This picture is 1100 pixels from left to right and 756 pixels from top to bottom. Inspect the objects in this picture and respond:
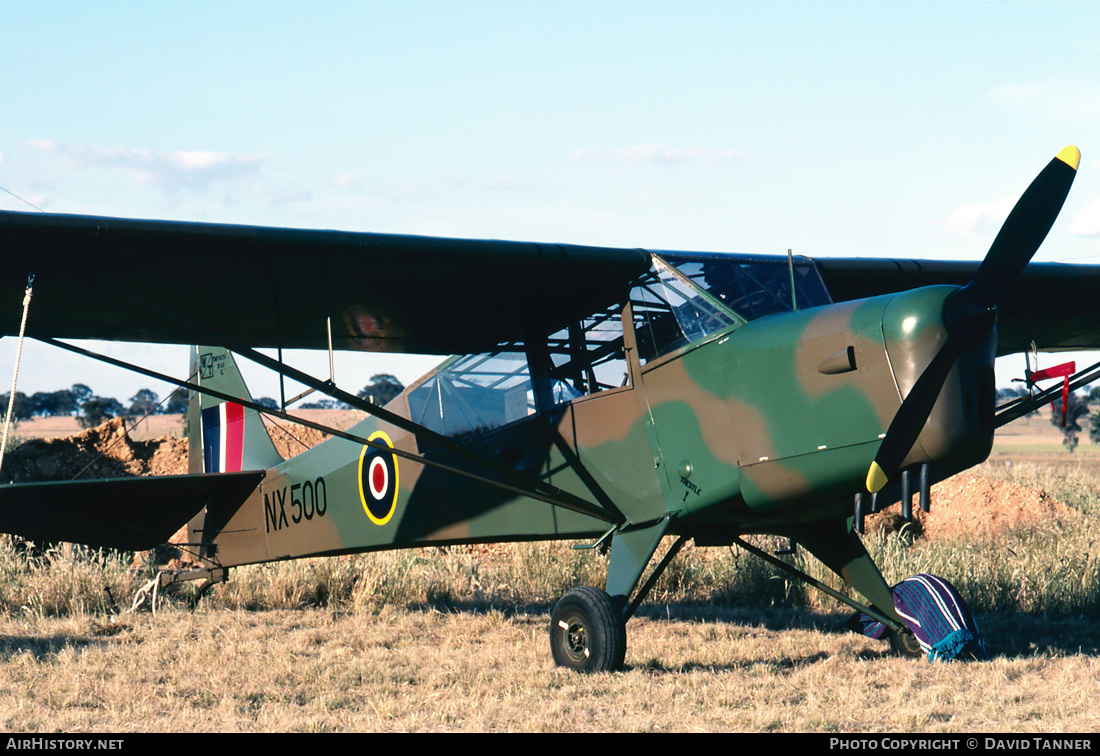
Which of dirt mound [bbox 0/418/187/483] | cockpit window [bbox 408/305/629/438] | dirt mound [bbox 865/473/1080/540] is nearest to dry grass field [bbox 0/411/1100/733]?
dirt mound [bbox 865/473/1080/540]

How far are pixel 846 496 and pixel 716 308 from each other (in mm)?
1308

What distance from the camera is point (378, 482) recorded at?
311 inches

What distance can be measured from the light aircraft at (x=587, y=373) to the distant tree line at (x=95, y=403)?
29.7 metres

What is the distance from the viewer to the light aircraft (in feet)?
16.6

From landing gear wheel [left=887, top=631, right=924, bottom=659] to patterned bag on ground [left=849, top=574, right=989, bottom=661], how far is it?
0.10 meters

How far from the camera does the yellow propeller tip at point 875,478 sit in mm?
4949

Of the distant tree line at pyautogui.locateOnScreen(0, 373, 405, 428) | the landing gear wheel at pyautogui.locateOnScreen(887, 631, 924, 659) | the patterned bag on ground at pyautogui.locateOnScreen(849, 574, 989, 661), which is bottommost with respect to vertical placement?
the landing gear wheel at pyautogui.locateOnScreen(887, 631, 924, 659)

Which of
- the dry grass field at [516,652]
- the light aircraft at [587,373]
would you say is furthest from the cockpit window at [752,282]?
the dry grass field at [516,652]

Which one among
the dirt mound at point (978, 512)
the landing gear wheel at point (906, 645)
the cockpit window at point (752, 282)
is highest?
the cockpit window at point (752, 282)

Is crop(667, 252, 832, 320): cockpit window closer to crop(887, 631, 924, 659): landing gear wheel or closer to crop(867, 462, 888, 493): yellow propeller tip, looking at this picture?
crop(867, 462, 888, 493): yellow propeller tip

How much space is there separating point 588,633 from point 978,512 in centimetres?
831

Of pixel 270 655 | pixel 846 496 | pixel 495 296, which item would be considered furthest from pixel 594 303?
pixel 270 655

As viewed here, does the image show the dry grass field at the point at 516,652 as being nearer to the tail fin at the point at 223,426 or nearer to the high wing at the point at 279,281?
the tail fin at the point at 223,426

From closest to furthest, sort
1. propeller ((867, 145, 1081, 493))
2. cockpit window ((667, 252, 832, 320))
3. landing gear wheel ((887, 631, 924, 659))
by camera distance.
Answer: propeller ((867, 145, 1081, 493)) < cockpit window ((667, 252, 832, 320)) < landing gear wheel ((887, 631, 924, 659))
